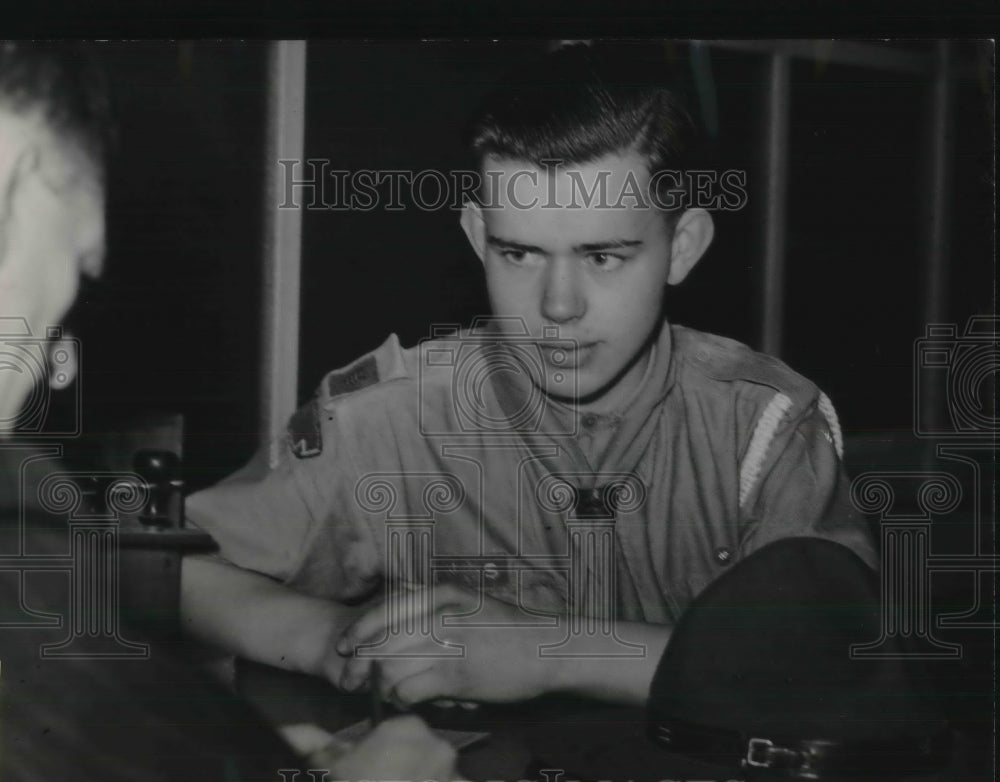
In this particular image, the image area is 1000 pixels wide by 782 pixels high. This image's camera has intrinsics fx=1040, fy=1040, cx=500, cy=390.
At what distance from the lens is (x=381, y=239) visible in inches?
79.3

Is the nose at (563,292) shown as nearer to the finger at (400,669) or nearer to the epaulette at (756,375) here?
the epaulette at (756,375)

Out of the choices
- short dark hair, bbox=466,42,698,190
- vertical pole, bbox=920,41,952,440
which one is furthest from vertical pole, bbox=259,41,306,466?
vertical pole, bbox=920,41,952,440

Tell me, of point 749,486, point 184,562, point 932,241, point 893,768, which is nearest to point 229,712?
point 184,562

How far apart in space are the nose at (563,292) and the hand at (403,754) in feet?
2.71

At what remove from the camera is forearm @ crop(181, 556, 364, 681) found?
2000 millimetres

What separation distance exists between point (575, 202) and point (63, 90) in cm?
102

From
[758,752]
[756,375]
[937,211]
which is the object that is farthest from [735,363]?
[758,752]

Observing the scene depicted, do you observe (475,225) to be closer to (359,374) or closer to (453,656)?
(359,374)

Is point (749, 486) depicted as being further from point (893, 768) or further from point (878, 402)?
point (893, 768)

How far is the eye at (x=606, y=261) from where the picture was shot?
1.97 metres

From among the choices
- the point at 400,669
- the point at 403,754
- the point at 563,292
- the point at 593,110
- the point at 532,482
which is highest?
the point at 593,110

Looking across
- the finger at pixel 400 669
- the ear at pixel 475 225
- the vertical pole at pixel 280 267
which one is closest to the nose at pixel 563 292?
the ear at pixel 475 225

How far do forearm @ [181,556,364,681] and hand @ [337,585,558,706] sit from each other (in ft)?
0.17

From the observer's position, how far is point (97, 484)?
2031 millimetres
